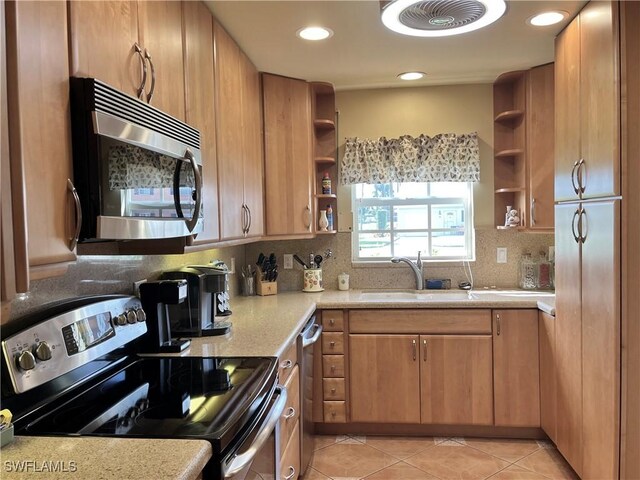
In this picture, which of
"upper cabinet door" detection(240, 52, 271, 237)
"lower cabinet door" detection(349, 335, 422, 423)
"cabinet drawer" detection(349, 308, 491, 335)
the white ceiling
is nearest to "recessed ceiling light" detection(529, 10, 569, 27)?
the white ceiling

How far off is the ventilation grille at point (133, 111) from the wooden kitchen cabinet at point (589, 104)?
5.35 ft

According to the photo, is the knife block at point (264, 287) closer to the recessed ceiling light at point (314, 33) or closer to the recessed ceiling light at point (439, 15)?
the recessed ceiling light at point (314, 33)

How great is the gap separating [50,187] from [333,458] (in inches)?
93.0

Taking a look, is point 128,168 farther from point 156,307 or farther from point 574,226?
point 574,226

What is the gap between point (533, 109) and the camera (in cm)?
307

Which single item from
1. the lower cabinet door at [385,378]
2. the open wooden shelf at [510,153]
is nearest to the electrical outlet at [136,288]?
the lower cabinet door at [385,378]

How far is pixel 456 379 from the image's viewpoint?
9.77ft

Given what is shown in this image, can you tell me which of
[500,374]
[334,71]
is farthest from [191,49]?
[500,374]

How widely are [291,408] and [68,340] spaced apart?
40.5 inches

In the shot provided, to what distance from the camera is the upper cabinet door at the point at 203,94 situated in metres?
1.89

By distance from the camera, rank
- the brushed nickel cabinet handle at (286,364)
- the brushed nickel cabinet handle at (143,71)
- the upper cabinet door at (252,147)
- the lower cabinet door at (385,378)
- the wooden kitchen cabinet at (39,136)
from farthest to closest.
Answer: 1. the lower cabinet door at (385,378)
2. the upper cabinet door at (252,147)
3. the brushed nickel cabinet handle at (286,364)
4. the brushed nickel cabinet handle at (143,71)
5. the wooden kitchen cabinet at (39,136)

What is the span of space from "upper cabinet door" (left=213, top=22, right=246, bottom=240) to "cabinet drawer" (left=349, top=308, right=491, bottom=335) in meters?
0.98

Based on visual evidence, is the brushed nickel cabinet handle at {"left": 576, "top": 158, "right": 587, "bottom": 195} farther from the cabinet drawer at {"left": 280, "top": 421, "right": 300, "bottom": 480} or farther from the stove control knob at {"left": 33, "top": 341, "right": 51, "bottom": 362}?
the stove control knob at {"left": 33, "top": 341, "right": 51, "bottom": 362}

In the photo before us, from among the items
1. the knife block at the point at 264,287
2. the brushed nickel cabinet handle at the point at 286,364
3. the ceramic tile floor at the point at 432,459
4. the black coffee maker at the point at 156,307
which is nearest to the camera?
the black coffee maker at the point at 156,307
